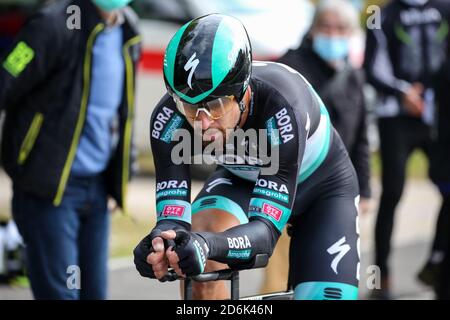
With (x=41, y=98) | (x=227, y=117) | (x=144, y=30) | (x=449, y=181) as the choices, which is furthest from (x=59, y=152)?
(x=144, y=30)

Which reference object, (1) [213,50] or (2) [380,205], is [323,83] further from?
(1) [213,50]

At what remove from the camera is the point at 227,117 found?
4363 millimetres

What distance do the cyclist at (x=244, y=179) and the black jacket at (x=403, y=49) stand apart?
3.36 metres

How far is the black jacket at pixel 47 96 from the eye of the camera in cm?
565

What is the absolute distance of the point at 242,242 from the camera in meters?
4.27

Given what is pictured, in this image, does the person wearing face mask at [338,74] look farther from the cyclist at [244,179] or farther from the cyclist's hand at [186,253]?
the cyclist's hand at [186,253]

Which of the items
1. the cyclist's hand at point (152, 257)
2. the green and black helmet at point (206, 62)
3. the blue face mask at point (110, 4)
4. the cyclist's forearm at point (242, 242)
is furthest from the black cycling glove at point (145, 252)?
the blue face mask at point (110, 4)

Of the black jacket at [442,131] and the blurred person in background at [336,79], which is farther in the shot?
the black jacket at [442,131]

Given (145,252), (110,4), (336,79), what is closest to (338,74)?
(336,79)

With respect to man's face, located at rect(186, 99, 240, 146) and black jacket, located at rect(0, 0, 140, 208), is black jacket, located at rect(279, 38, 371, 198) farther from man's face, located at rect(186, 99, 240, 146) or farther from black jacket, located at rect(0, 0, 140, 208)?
man's face, located at rect(186, 99, 240, 146)

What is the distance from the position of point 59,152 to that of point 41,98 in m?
0.31

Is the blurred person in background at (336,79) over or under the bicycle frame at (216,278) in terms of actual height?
over

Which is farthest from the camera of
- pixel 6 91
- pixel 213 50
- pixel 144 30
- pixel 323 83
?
pixel 144 30

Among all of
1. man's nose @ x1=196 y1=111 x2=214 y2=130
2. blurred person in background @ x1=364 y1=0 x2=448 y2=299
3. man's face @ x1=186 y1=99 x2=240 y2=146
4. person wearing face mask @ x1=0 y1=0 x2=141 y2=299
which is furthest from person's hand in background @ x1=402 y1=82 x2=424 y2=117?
man's nose @ x1=196 y1=111 x2=214 y2=130
